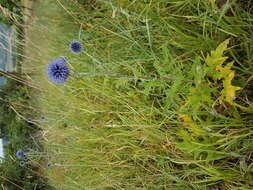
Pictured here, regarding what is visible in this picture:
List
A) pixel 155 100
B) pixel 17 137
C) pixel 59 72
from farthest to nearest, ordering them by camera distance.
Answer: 1. pixel 17 137
2. pixel 155 100
3. pixel 59 72

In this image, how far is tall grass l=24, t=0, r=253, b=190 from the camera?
0.76 metres

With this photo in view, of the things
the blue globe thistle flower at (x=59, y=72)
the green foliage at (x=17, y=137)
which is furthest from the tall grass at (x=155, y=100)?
the green foliage at (x=17, y=137)

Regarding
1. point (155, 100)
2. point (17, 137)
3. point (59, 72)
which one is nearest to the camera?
point (59, 72)

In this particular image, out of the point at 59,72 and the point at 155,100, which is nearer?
the point at 59,72

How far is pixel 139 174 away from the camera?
1119 millimetres

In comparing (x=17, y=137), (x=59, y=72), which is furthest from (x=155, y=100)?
(x=17, y=137)

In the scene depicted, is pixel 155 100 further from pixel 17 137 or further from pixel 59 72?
pixel 17 137

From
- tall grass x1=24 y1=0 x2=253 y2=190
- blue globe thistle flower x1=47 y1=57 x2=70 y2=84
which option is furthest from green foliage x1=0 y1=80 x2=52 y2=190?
blue globe thistle flower x1=47 y1=57 x2=70 y2=84

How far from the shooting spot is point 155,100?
1011 mm

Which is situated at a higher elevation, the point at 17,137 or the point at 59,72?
the point at 59,72

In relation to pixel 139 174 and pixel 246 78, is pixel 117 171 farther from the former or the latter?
pixel 246 78

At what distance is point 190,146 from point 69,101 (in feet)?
2.78

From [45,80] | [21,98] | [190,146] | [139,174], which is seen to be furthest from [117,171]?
[21,98]

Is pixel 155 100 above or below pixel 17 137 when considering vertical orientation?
above
